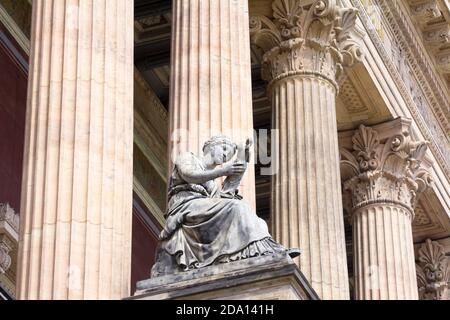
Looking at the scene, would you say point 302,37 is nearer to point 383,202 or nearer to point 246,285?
point 383,202

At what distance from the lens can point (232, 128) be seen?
22.8 meters

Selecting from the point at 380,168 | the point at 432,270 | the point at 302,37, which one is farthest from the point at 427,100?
the point at 302,37

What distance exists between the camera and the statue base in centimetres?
1711

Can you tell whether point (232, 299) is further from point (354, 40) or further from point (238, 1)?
point (354, 40)

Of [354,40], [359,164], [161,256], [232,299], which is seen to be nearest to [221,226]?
[161,256]

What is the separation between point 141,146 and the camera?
124 ft

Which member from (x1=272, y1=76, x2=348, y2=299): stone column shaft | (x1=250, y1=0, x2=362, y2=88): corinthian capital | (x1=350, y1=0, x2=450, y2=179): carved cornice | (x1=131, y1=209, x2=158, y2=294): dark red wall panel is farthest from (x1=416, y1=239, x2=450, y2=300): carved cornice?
(x1=272, y1=76, x2=348, y2=299): stone column shaft

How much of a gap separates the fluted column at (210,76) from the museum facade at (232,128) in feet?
0.07

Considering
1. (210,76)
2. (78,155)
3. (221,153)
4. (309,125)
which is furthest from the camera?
(309,125)

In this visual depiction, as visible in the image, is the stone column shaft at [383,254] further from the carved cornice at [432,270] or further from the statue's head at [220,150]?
the statue's head at [220,150]

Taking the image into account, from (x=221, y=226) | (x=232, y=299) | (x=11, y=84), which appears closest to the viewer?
(x=232, y=299)

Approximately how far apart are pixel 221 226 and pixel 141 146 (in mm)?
18814

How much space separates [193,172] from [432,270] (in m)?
20.7

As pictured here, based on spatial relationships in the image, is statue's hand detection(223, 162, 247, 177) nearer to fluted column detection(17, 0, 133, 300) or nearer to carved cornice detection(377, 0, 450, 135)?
fluted column detection(17, 0, 133, 300)
